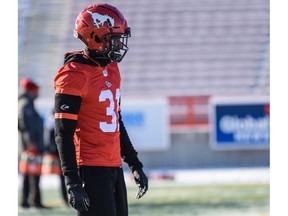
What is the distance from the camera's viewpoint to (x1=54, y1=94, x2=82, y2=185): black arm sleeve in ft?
11.5

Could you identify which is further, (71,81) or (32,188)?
(32,188)

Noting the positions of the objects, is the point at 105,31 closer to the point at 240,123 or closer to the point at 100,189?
the point at 100,189

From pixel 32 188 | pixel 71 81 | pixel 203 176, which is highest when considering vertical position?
pixel 71 81

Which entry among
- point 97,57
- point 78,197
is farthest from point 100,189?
point 97,57

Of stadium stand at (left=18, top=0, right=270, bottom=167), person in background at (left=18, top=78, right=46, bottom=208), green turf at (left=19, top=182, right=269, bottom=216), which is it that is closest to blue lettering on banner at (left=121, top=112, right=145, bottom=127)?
stadium stand at (left=18, top=0, right=270, bottom=167)

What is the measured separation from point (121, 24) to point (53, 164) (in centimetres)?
531

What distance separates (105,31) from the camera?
3.71 m

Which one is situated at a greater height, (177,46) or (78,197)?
(177,46)

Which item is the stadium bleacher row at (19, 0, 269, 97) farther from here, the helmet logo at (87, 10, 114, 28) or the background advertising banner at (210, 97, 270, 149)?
the helmet logo at (87, 10, 114, 28)

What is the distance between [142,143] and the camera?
13484 mm

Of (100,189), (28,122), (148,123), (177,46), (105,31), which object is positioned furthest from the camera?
(177,46)

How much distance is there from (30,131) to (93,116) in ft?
15.7

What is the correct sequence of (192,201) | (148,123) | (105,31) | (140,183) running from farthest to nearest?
(148,123), (192,201), (140,183), (105,31)

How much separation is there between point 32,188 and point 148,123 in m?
5.26
